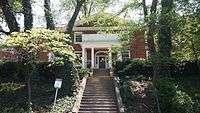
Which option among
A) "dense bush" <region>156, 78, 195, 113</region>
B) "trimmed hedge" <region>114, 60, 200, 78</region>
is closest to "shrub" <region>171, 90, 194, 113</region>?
"dense bush" <region>156, 78, 195, 113</region>

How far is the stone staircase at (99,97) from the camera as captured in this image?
26.6 metres

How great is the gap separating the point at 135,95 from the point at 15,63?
1059cm

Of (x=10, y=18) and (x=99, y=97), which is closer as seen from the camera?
(x=99, y=97)

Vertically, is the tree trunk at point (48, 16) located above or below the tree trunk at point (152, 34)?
above

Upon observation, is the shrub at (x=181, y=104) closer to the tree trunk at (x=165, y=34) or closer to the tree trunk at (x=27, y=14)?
Result: the tree trunk at (x=165, y=34)

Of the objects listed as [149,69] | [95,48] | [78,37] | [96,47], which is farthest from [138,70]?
[78,37]

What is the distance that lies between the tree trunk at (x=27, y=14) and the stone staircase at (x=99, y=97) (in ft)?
19.5

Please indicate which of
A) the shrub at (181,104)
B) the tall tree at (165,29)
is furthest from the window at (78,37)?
the shrub at (181,104)

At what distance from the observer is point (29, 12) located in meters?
32.8

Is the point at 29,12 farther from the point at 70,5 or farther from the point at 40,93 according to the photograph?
the point at 70,5

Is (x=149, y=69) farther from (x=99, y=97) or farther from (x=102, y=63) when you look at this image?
(x=102, y=63)

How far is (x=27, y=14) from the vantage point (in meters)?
32.8

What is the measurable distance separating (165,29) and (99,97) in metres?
6.25

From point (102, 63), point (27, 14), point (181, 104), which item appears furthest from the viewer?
point (102, 63)
